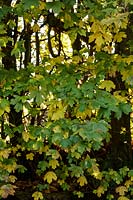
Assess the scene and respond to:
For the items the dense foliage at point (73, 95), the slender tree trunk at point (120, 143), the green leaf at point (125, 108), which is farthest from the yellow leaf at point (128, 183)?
the green leaf at point (125, 108)

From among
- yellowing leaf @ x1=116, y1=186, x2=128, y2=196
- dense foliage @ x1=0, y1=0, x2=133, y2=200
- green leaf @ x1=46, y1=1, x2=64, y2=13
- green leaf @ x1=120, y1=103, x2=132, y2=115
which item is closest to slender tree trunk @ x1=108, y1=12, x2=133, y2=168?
dense foliage @ x1=0, y1=0, x2=133, y2=200

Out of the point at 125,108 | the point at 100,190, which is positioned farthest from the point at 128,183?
the point at 125,108

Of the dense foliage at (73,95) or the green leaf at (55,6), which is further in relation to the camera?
the dense foliage at (73,95)

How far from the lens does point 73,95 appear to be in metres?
2.62

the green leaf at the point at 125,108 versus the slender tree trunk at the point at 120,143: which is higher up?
the green leaf at the point at 125,108

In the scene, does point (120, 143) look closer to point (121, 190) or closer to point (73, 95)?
point (121, 190)

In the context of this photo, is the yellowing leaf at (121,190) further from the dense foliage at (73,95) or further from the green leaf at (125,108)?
the green leaf at (125,108)


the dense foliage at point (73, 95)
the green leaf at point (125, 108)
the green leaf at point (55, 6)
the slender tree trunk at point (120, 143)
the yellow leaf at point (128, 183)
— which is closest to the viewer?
the green leaf at point (55, 6)

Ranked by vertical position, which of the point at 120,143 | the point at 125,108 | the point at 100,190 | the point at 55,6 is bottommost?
the point at 100,190

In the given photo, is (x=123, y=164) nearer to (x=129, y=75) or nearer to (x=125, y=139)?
(x=125, y=139)

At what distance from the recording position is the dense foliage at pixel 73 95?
2.58 m

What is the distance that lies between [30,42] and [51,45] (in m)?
0.26

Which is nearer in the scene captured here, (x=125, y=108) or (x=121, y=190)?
(x=125, y=108)

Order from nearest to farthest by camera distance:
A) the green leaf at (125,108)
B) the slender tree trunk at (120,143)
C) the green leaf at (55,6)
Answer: the green leaf at (55,6) < the green leaf at (125,108) < the slender tree trunk at (120,143)
